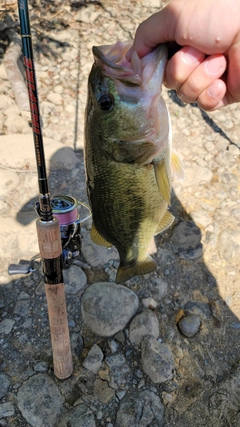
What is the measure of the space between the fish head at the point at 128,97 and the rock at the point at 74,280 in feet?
5.76

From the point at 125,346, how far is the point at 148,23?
7.53 feet

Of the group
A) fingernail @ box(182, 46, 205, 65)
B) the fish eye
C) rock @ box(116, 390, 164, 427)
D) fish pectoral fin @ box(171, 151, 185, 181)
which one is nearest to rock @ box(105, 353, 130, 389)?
rock @ box(116, 390, 164, 427)

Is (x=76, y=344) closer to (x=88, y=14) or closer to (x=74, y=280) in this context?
(x=74, y=280)

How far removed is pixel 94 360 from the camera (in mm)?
2771

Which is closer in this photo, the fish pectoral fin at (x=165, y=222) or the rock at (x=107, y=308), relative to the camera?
the fish pectoral fin at (x=165, y=222)

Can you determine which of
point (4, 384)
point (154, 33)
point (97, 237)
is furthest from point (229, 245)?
point (154, 33)

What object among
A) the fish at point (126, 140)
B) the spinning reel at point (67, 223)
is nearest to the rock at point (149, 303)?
the spinning reel at point (67, 223)

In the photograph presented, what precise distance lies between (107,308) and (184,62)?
78.8 inches

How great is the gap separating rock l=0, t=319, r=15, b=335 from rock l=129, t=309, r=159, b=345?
966 mm

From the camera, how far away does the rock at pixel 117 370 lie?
2.71 metres

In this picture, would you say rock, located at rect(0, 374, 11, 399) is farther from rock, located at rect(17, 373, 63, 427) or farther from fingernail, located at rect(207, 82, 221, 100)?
fingernail, located at rect(207, 82, 221, 100)

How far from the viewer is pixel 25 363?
2750mm

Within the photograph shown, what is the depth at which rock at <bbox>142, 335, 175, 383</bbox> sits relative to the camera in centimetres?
272

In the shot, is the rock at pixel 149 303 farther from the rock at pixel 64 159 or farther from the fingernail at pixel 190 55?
the fingernail at pixel 190 55
